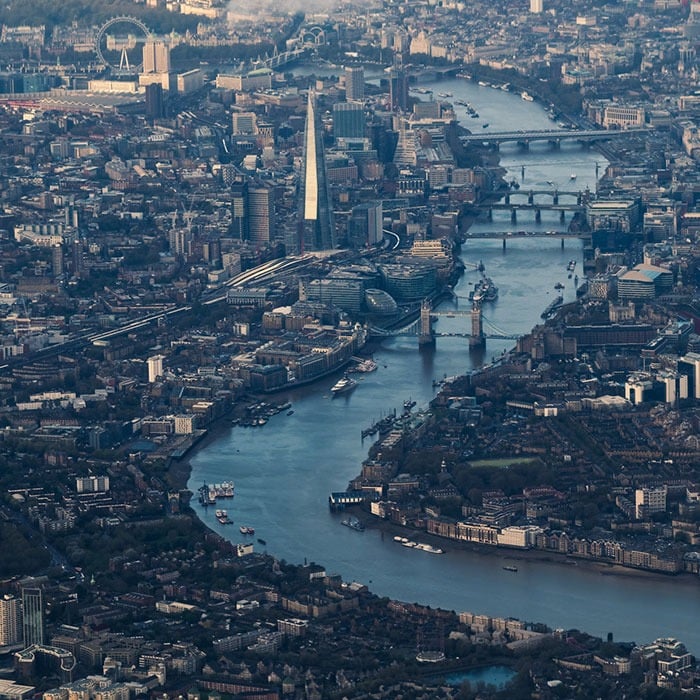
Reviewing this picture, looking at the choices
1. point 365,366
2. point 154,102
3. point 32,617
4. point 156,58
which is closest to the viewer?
point 32,617

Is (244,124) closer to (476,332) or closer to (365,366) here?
(476,332)

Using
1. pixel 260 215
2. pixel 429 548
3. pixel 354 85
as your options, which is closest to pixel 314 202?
pixel 260 215

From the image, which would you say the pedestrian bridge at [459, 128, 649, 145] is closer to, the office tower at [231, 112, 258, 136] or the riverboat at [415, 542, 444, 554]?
the office tower at [231, 112, 258, 136]

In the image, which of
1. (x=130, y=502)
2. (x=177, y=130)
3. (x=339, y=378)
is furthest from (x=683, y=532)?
(x=177, y=130)

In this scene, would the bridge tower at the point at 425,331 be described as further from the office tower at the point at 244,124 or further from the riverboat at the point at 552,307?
the office tower at the point at 244,124

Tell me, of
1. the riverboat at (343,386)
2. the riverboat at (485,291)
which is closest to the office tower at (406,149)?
the riverboat at (485,291)

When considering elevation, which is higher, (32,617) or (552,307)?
(32,617)

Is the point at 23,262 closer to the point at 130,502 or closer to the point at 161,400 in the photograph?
the point at 161,400
